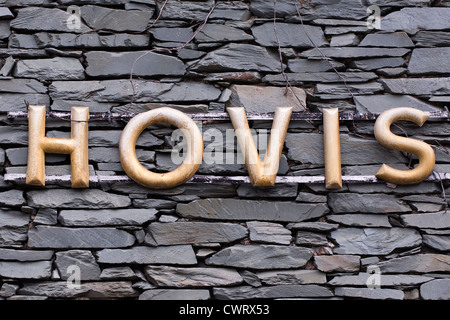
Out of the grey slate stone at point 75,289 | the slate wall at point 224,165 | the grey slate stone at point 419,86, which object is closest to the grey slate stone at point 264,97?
the slate wall at point 224,165

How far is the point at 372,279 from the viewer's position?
2184mm

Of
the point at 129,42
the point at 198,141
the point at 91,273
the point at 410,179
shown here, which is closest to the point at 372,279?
the point at 410,179

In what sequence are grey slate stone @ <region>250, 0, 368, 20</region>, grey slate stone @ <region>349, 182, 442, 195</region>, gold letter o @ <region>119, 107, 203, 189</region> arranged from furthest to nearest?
grey slate stone @ <region>250, 0, 368, 20</region> < grey slate stone @ <region>349, 182, 442, 195</region> < gold letter o @ <region>119, 107, 203, 189</region>

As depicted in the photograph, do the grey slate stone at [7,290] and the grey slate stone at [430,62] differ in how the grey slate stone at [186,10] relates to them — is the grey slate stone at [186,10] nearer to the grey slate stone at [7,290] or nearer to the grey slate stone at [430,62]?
the grey slate stone at [430,62]

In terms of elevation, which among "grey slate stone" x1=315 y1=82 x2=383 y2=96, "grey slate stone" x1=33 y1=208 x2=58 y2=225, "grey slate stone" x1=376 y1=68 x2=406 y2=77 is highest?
"grey slate stone" x1=376 y1=68 x2=406 y2=77

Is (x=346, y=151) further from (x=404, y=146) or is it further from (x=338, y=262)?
(x=338, y=262)

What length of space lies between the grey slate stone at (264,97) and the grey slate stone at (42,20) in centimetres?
86

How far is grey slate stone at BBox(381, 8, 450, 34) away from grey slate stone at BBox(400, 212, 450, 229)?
0.98 metres

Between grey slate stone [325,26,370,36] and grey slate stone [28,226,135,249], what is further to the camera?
grey slate stone [325,26,370,36]

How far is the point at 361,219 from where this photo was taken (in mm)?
2213

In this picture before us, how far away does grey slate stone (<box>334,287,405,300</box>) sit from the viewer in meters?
2.17

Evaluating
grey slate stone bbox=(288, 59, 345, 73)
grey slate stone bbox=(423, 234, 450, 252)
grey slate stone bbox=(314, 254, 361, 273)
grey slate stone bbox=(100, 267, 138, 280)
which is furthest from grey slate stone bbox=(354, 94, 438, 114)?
grey slate stone bbox=(100, 267, 138, 280)

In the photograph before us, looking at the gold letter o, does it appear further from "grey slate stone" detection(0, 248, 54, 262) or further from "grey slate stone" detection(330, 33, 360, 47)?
"grey slate stone" detection(330, 33, 360, 47)

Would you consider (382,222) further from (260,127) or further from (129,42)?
(129,42)
